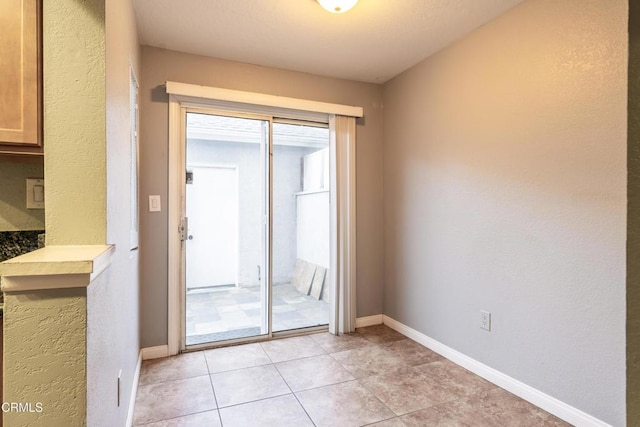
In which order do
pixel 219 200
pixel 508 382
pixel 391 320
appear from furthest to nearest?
pixel 219 200 < pixel 391 320 < pixel 508 382

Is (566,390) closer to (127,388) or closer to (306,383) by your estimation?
(306,383)

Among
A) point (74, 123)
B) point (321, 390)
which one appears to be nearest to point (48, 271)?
point (74, 123)

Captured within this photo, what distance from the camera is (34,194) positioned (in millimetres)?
1545

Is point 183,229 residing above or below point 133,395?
above

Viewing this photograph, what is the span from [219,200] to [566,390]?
12.4 feet

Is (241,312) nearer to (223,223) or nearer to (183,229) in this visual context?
(223,223)

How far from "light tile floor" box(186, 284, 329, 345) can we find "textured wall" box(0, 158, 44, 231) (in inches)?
66.6

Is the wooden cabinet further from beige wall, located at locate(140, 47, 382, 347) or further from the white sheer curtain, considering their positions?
the white sheer curtain

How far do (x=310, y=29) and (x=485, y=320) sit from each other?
7.68ft

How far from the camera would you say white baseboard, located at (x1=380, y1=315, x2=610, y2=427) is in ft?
5.92

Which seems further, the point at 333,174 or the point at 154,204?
the point at 333,174

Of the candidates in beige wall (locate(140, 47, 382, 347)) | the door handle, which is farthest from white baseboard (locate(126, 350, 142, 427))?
the door handle

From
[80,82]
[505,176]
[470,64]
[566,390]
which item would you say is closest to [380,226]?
[505,176]

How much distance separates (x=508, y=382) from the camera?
7.12ft
